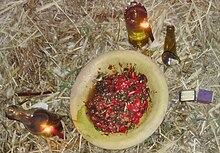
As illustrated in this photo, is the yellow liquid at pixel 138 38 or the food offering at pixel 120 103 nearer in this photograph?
the food offering at pixel 120 103

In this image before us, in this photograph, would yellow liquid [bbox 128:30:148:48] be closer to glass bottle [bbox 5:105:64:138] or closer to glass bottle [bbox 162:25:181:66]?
glass bottle [bbox 162:25:181:66]

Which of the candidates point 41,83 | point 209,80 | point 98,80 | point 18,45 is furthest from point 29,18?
point 209,80

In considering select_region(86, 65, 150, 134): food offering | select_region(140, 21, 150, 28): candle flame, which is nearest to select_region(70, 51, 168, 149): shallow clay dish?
select_region(86, 65, 150, 134): food offering

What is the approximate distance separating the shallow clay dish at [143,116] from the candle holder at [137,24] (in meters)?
0.10

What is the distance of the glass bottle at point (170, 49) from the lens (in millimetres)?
2322

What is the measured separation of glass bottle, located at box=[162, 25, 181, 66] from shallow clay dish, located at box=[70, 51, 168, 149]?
0.11m

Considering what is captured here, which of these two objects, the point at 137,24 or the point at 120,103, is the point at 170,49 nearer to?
the point at 137,24

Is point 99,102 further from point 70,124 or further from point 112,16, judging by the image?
point 112,16

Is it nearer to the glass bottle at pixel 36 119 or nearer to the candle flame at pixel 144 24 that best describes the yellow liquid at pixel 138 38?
the candle flame at pixel 144 24

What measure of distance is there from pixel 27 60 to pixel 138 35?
1.77 ft

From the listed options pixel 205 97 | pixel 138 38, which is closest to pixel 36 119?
pixel 138 38

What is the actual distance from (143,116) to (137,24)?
0.40m

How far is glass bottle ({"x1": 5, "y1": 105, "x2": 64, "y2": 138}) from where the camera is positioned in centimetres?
226

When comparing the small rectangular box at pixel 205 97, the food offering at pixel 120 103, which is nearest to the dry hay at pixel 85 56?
the small rectangular box at pixel 205 97
